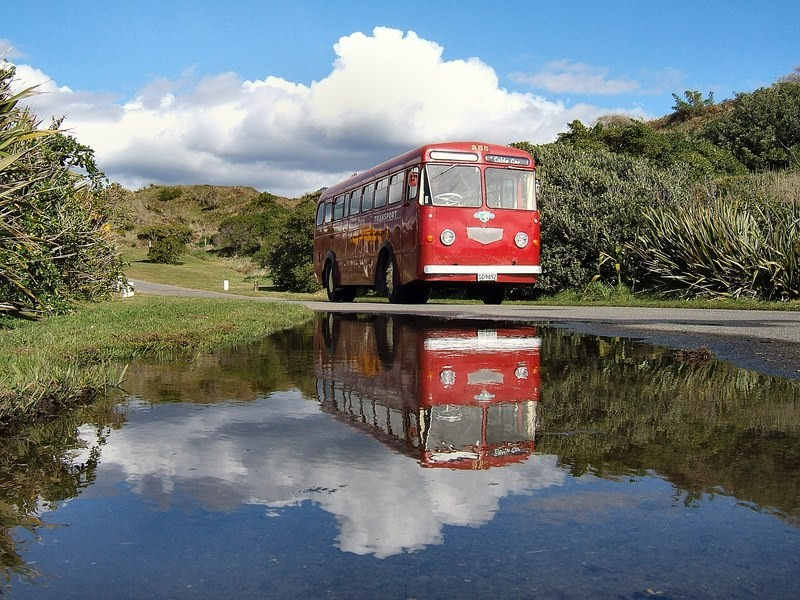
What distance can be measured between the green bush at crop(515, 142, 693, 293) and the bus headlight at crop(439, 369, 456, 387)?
18.0 metres

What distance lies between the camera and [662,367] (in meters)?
8.67

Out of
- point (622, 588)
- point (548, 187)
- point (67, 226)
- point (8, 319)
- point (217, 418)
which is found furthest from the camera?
point (548, 187)

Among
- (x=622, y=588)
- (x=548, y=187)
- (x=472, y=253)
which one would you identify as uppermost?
(x=548, y=187)

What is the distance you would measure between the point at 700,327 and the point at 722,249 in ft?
32.3

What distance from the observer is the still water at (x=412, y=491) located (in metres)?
2.96

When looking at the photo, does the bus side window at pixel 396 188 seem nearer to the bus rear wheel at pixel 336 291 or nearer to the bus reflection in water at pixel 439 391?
the bus rear wheel at pixel 336 291

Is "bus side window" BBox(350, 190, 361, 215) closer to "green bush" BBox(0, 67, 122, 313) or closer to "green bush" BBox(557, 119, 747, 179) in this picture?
"green bush" BBox(0, 67, 122, 313)

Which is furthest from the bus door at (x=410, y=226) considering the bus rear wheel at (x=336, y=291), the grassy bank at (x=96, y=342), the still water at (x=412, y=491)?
the still water at (x=412, y=491)

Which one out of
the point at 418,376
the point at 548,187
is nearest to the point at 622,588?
the point at 418,376

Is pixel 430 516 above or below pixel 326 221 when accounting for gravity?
below

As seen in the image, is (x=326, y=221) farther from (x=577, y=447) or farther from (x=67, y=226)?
(x=577, y=447)

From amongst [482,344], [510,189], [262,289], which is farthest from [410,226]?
[262,289]

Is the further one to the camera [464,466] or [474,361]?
[474,361]

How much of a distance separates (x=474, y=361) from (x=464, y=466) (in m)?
4.62
